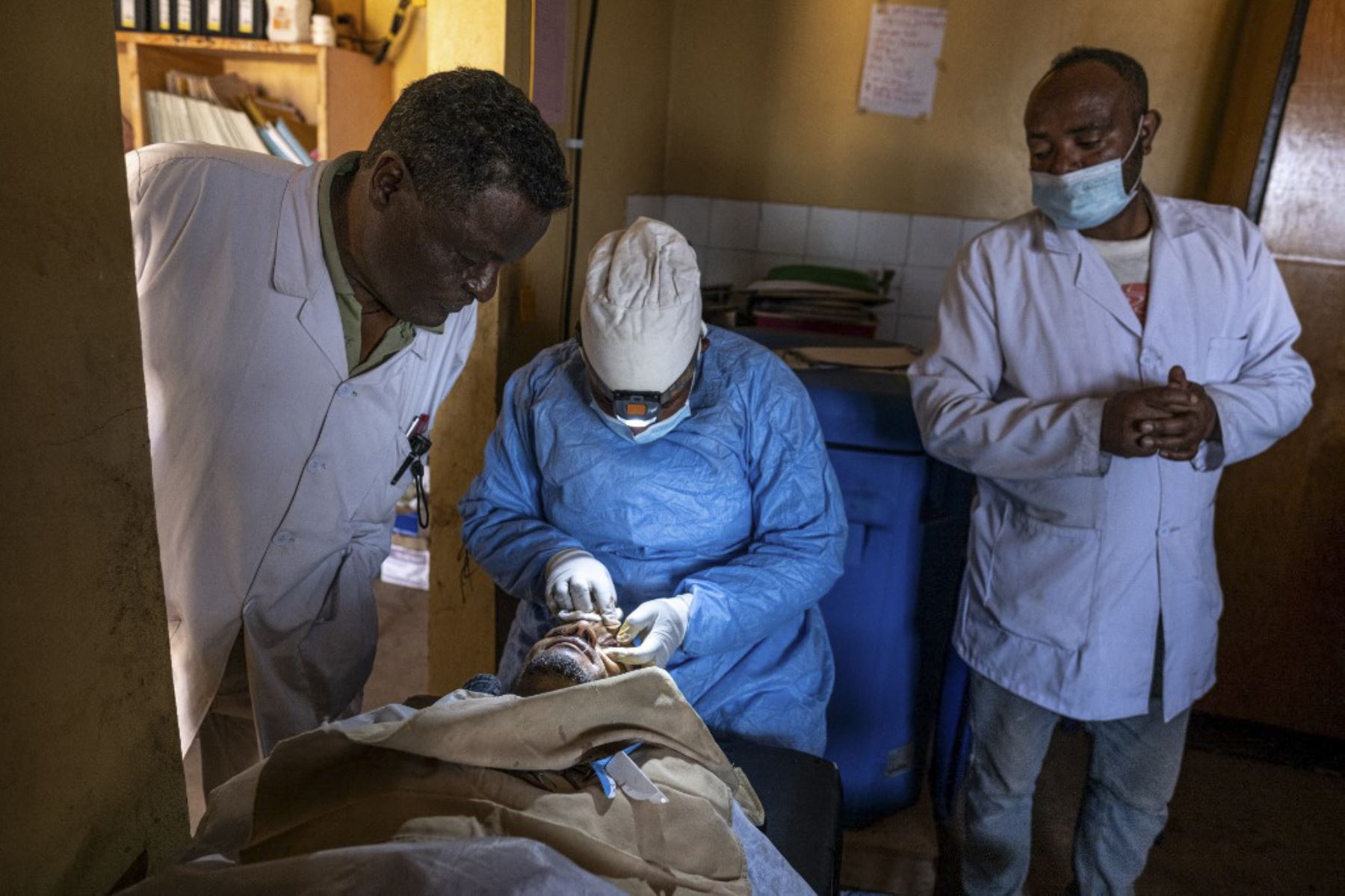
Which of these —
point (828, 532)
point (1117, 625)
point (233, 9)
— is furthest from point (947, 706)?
point (233, 9)

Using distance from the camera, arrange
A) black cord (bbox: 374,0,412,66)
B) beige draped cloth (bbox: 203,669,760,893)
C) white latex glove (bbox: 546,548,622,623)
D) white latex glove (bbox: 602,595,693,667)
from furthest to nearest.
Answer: black cord (bbox: 374,0,412,66)
white latex glove (bbox: 546,548,622,623)
white latex glove (bbox: 602,595,693,667)
beige draped cloth (bbox: 203,669,760,893)

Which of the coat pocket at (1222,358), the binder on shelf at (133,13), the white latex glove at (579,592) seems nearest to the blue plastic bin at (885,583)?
the coat pocket at (1222,358)

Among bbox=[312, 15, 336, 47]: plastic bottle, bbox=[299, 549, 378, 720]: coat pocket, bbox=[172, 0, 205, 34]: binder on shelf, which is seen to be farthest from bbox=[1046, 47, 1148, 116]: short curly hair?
bbox=[172, 0, 205, 34]: binder on shelf

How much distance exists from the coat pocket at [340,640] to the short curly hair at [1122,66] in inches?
66.7

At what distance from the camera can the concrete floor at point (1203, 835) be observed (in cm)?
251

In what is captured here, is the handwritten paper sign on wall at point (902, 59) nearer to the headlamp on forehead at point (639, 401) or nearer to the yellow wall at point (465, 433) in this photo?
the yellow wall at point (465, 433)

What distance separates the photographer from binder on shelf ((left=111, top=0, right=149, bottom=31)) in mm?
3348

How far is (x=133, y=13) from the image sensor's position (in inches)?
132

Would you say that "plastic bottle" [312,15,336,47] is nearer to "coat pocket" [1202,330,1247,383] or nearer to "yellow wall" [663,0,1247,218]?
"yellow wall" [663,0,1247,218]

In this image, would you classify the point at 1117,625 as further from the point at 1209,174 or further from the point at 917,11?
the point at 917,11

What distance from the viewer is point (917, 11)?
3.67 meters

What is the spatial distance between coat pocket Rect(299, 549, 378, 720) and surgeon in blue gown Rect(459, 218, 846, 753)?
0.82 feet

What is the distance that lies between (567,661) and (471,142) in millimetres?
768

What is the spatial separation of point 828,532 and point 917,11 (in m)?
2.69
